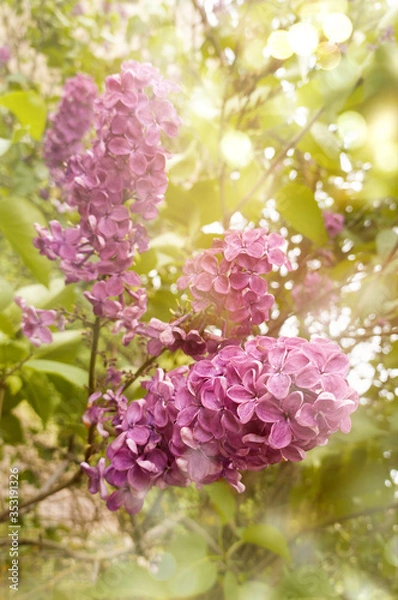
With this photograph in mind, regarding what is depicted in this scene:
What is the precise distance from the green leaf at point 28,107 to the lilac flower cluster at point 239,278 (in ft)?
1.23

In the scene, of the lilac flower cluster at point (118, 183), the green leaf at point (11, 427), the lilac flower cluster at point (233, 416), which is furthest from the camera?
the green leaf at point (11, 427)

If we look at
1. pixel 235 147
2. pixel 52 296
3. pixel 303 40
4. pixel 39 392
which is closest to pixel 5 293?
pixel 52 296

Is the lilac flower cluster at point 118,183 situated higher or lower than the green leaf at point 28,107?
lower

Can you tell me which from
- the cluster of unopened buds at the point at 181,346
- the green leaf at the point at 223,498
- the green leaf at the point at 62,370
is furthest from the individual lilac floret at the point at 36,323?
the green leaf at the point at 223,498

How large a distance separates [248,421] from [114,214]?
0.64 feet

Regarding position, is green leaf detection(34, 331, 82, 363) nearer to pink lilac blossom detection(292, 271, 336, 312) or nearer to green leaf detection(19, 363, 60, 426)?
green leaf detection(19, 363, 60, 426)

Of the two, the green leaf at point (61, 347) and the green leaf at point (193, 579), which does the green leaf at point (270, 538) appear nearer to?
the green leaf at point (193, 579)

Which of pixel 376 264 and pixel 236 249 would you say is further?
pixel 376 264

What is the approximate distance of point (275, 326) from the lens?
1.80ft

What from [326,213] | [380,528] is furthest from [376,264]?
[380,528]

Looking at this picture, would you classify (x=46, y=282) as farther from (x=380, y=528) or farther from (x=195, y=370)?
(x=380, y=528)

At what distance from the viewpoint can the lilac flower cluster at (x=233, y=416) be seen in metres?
0.29

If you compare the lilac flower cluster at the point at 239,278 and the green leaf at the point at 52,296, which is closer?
the lilac flower cluster at the point at 239,278

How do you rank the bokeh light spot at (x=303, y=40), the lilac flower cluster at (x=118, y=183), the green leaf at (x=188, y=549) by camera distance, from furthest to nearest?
the green leaf at (x=188, y=549) → the bokeh light spot at (x=303, y=40) → the lilac flower cluster at (x=118, y=183)
